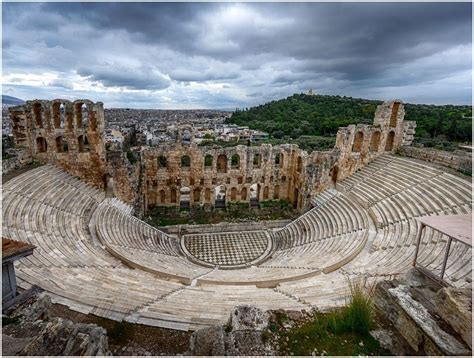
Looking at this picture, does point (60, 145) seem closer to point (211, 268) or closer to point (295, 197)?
point (211, 268)

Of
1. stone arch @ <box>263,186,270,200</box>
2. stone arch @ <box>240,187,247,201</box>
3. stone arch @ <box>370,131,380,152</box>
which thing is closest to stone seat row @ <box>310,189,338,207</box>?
stone arch @ <box>263,186,270,200</box>

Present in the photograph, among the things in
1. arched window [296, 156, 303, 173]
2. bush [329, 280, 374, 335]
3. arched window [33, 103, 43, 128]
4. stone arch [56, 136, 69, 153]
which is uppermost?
arched window [33, 103, 43, 128]

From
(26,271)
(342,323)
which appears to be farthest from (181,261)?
(342,323)

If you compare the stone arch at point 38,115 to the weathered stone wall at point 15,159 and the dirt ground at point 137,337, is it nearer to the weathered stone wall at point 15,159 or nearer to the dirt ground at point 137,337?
the weathered stone wall at point 15,159

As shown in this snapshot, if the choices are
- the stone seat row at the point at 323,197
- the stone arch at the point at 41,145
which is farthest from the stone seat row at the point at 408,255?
the stone arch at the point at 41,145

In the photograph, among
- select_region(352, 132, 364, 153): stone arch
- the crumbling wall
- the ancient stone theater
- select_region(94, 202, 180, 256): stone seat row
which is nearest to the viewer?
the ancient stone theater

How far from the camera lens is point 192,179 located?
77.6 feet

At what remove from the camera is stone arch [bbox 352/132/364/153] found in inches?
916

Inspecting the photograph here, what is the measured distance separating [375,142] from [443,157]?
17.3 feet

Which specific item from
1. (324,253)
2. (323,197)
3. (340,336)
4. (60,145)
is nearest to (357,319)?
(340,336)

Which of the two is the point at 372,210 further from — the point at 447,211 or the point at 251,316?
the point at 251,316

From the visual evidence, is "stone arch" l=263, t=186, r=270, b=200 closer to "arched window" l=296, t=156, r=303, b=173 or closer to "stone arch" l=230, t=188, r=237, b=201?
"stone arch" l=230, t=188, r=237, b=201

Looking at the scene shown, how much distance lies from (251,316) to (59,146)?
19.3m

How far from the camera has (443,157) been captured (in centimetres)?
1928
